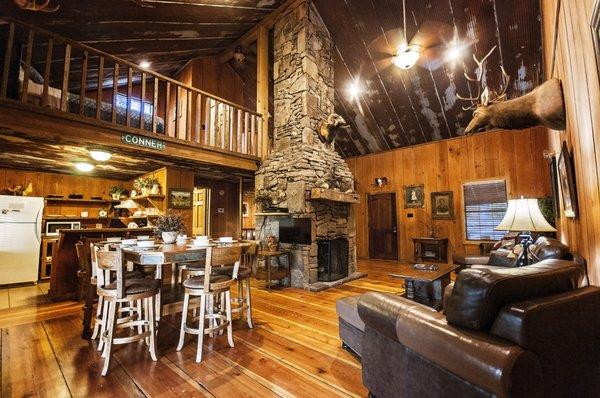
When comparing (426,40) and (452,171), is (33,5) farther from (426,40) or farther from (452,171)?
(452,171)

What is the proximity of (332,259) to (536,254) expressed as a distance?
3.13 m

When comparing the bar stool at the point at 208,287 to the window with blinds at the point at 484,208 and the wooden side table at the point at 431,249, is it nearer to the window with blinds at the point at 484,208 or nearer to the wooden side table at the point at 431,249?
the wooden side table at the point at 431,249

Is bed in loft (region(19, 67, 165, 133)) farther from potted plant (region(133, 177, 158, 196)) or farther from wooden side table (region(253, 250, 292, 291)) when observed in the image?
wooden side table (region(253, 250, 292, 291))

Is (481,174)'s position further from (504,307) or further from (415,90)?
(504,307)

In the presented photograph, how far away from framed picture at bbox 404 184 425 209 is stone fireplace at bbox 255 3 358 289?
2422mm

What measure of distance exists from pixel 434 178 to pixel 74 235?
7463 mm

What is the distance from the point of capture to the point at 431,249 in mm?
6684

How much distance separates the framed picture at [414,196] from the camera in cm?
721

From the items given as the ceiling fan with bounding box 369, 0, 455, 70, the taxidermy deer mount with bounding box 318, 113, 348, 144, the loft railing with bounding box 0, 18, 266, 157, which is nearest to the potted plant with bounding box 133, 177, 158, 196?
the loft railing with bounding box 0, 18, 266, 157

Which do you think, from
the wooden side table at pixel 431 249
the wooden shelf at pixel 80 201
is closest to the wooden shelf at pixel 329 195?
the wooden side table at pixel 431 249

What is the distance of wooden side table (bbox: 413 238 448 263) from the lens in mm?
6535

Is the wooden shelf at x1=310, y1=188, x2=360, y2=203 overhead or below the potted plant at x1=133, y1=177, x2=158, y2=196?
below

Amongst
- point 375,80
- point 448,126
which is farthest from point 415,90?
point 448,126

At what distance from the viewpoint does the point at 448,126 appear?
6.61m
